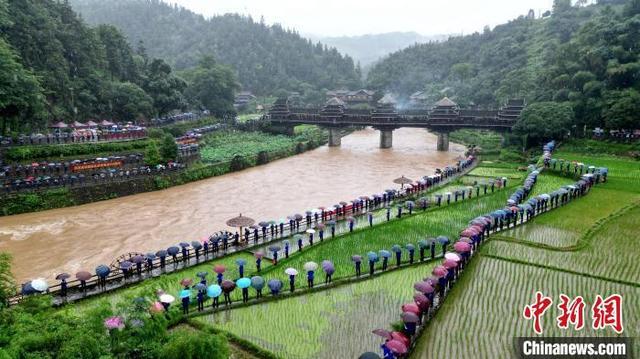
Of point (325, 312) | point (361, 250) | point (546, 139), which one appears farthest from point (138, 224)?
point (546, 139)

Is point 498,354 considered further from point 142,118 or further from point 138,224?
point 142,118

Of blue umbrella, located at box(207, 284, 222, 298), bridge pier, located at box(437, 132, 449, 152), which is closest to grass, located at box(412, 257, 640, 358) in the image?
blue umbrella, located at box(207, 284, 222, 298)

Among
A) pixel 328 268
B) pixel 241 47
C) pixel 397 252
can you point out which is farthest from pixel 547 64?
pixel 241 47

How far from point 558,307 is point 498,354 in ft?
11.4

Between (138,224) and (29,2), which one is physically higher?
(29,2)

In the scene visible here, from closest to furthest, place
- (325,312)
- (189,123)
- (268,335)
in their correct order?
(268,335) < (325,312) < (189,123)

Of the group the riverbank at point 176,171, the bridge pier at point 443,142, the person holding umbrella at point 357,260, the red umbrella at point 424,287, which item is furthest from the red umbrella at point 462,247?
the bridge pier at point 443,142

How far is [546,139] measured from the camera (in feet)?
155

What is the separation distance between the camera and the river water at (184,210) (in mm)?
23828

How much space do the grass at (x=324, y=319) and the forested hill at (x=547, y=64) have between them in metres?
36.5

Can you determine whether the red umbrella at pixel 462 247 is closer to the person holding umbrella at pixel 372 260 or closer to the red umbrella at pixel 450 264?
the red umbrella at pixel 450 264

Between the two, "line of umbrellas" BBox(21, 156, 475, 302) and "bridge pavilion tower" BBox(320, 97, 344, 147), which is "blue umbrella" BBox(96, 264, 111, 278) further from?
"bridge pavilion tower" BBox(320, 97, 344, 147)

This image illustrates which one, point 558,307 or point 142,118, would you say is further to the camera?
point 142,118

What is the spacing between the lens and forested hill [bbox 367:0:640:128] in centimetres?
4612
